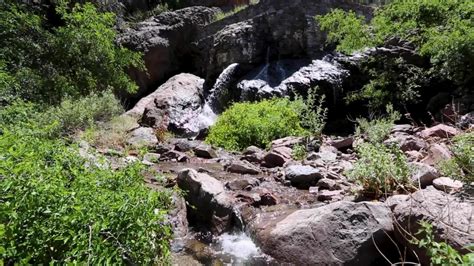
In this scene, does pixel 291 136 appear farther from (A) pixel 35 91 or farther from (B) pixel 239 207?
(A) pixel 35 91

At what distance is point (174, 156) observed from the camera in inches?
369


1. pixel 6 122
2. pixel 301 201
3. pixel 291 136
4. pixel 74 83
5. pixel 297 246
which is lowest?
pixel 291 136

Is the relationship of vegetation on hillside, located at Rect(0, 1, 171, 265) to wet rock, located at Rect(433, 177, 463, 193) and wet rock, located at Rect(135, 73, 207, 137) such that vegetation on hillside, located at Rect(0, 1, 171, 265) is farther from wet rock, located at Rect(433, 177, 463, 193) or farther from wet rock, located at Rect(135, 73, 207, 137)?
wet rock, located at Rect(135, 73, 207, 137)

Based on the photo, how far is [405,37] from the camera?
471 inches

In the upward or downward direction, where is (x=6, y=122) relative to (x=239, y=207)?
upward

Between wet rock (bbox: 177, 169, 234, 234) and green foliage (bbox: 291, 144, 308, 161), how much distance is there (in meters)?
2.95

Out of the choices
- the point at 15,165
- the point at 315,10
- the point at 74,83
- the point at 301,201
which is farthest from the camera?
the point at 315,10

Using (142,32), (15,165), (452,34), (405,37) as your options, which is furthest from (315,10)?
(15,165)

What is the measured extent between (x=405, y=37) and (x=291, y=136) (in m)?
5.14

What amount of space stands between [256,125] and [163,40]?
30.1ft

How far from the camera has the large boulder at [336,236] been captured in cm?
419

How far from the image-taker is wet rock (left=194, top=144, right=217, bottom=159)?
9.56m

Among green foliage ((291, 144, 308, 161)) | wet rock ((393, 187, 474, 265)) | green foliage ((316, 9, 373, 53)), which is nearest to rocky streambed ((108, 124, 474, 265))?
wet rock ((393, 187, 474, 265))

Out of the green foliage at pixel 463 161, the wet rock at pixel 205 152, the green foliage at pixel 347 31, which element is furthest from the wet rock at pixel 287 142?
the green foliage at pixel 463 161
